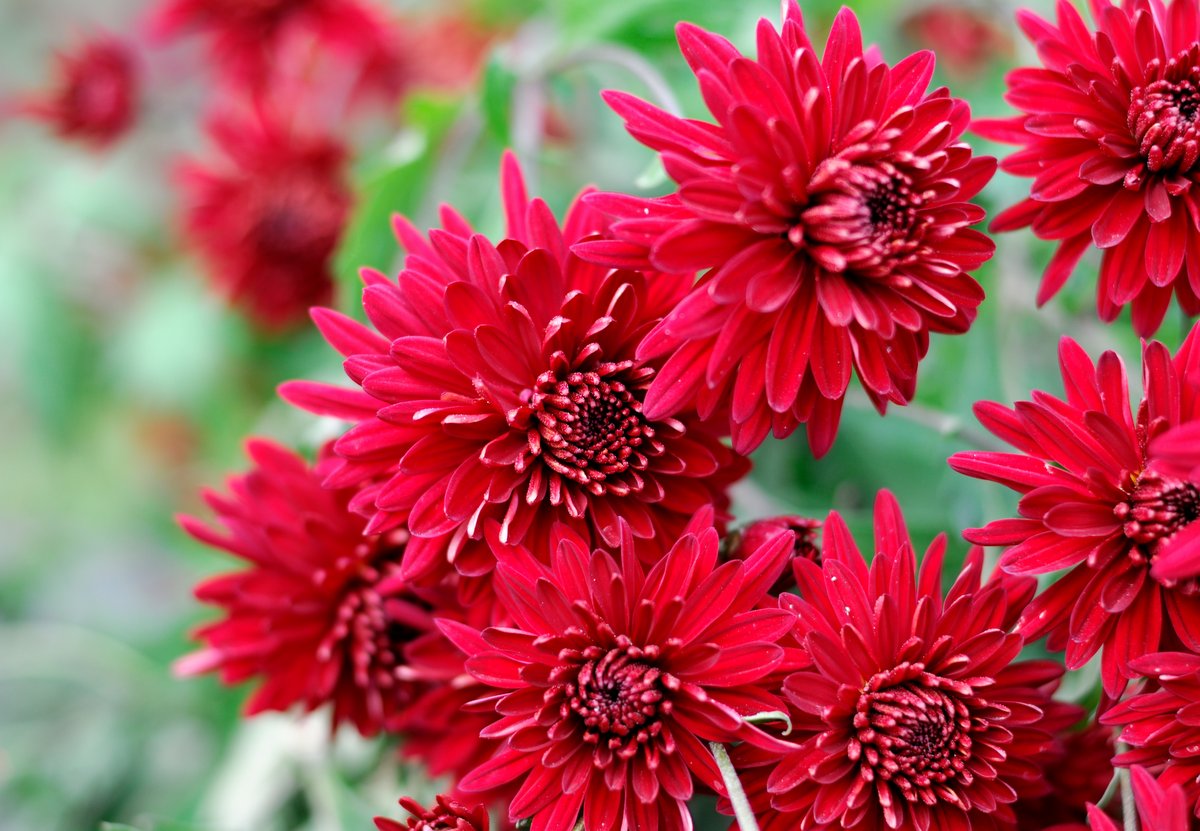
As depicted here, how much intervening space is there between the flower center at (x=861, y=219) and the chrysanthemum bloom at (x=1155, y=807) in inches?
7.0

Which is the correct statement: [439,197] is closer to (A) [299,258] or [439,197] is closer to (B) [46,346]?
(A) [299,258]

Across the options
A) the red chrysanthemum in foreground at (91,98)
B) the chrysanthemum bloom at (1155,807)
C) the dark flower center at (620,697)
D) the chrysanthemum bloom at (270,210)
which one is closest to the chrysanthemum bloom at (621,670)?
the dark flower center at (620,697)

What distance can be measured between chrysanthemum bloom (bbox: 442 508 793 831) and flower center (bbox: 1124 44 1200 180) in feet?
0.64

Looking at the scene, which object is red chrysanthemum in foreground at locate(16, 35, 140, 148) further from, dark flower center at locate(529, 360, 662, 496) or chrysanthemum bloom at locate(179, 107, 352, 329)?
dark flower center at locate(529, 360, 662, 496)

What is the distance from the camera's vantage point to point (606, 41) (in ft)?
2.19

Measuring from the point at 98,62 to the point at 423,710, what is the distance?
2.21 feet

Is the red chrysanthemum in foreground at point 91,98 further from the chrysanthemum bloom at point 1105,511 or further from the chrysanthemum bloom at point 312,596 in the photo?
the chrysanthemum bloom at point 1105,511

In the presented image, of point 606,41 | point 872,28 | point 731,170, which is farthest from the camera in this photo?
point 872,28

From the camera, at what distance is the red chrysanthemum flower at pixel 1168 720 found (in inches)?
13.7

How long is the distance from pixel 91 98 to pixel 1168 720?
86cm

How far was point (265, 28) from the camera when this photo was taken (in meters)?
0.80

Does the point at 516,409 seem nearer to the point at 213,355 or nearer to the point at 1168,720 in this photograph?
the point at 1168,720

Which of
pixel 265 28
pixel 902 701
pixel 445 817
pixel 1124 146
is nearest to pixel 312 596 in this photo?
pixel 445 817

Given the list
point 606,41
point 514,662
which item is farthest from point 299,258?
point 514,662
